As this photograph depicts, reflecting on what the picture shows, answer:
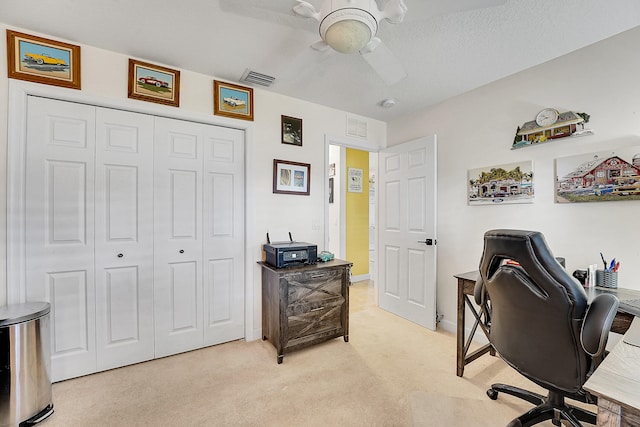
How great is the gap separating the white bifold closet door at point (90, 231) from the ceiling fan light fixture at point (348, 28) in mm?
1778

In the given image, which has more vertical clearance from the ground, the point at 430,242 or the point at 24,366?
the point at 430,242

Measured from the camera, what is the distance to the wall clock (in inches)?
85.0

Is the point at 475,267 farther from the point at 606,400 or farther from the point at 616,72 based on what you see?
the point at 606,400

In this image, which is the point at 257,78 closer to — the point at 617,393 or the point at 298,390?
the point at 298,390

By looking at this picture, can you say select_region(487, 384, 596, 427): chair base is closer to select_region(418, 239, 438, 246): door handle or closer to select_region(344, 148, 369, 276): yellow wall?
select_region(418, 239, 438, 246): door handle

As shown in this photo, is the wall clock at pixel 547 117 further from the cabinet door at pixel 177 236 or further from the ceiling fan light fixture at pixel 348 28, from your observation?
the cabinet door at pixel 177 236

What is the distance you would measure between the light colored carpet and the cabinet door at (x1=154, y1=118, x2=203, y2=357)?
0.24m

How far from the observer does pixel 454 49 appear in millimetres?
2014

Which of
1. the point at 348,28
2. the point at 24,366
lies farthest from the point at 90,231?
the point at 348,28

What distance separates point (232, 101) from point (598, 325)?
9.54 feet

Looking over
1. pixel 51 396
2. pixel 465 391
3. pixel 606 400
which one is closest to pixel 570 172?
pixel 465 391

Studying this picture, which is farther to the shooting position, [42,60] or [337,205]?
[337,205]

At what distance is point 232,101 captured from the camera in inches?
102

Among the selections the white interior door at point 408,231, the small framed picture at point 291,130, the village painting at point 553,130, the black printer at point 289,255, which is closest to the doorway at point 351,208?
the white interior door at point 408,231
